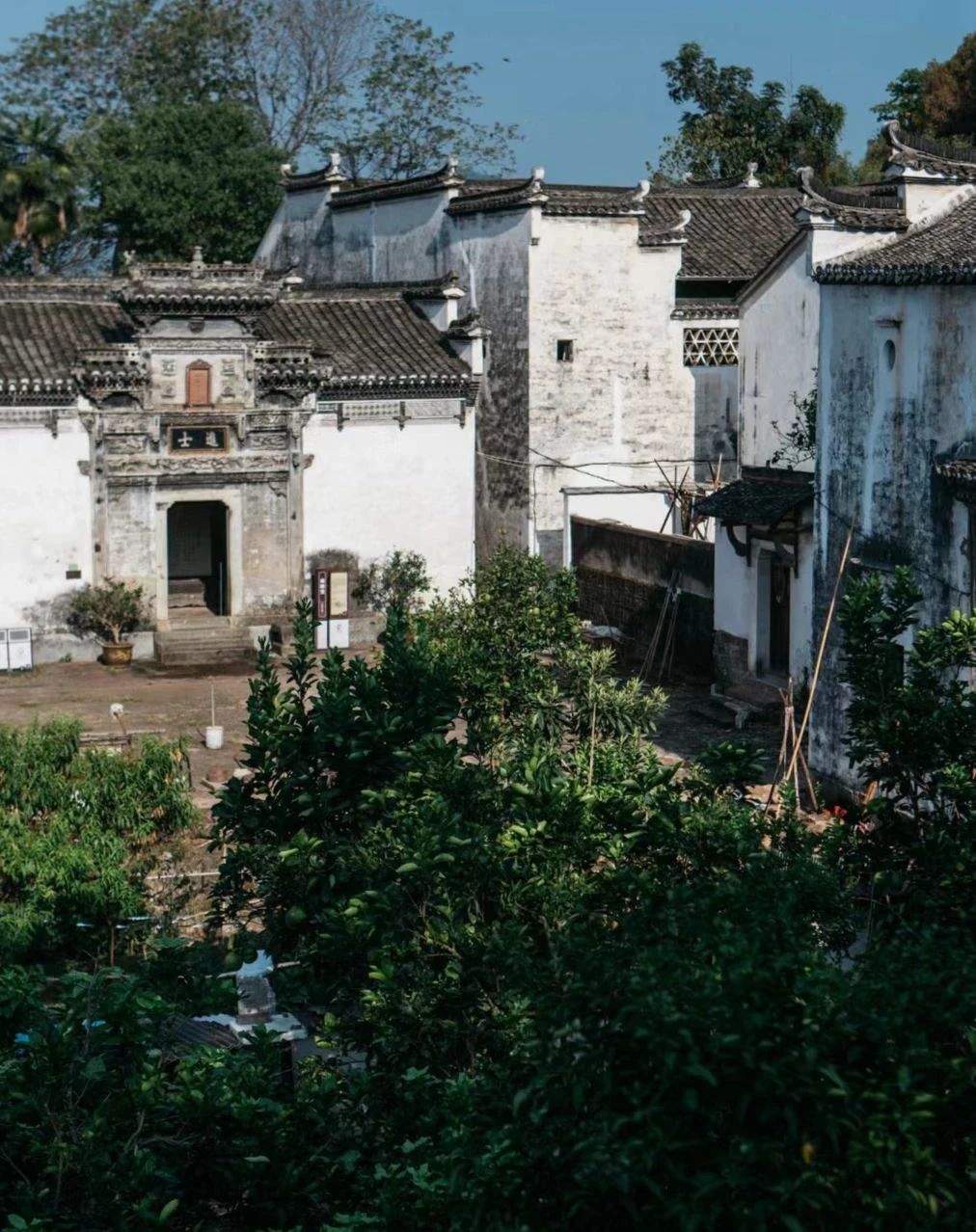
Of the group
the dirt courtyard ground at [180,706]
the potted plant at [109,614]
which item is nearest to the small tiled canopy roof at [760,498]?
the dirt courtyard ground at [180,706]

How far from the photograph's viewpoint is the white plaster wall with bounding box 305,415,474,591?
27.4 metres

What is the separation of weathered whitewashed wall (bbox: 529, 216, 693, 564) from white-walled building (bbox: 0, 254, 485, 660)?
5.35 feet

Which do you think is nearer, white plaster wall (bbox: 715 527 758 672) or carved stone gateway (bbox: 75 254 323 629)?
Answer: white plaster wall (bbox: 715 527 758 672)

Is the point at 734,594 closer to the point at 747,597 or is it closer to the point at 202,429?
the point at 747,597

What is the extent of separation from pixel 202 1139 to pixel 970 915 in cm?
325

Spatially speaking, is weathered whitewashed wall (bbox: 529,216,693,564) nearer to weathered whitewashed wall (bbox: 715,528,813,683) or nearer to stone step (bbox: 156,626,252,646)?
stone step (bbox: 156,626,252,646)

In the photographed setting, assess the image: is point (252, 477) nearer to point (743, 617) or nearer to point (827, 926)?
point (743, 617)

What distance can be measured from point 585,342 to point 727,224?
4.48m

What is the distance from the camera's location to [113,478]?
2631cm

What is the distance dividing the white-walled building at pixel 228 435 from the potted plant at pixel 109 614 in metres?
0.21

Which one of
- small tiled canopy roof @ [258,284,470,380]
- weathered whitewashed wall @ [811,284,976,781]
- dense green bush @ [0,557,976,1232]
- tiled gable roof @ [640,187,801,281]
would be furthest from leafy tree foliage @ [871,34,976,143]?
dense green bush @ [0,557,976,1232]

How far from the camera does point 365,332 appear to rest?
28.4 m

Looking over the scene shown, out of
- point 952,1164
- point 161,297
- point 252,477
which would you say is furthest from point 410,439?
point 952,1164

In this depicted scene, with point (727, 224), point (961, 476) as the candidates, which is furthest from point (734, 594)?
point (727, 224)
